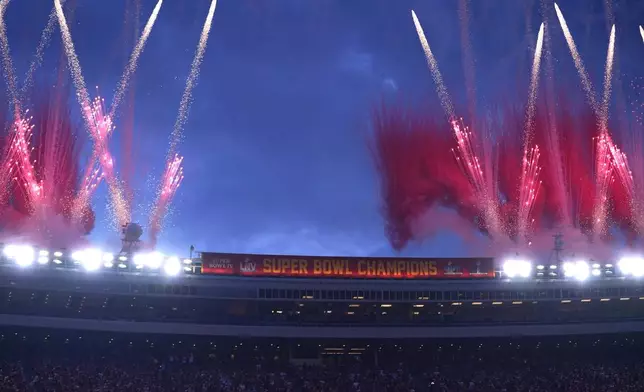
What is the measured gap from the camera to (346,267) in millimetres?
54125

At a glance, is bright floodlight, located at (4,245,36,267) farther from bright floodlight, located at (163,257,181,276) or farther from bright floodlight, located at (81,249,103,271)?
bright floodlight, located at (163,257,181,276)

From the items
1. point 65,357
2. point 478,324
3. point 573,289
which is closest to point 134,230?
point 65,357

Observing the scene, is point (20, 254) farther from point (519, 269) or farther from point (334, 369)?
point (519, 269)

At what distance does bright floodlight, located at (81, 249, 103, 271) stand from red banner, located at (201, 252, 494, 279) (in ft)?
24.6

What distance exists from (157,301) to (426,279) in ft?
68.5

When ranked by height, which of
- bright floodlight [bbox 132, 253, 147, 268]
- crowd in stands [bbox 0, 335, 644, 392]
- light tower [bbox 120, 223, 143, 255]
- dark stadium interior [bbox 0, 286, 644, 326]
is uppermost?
light tower [bbox 120, 223, 143, 255]

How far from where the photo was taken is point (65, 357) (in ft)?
164

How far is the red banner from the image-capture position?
5234 centimetres

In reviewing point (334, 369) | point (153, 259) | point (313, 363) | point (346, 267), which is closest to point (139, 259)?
point (153, 259)

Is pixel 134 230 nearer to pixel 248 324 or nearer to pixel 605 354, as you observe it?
pixel 248 324

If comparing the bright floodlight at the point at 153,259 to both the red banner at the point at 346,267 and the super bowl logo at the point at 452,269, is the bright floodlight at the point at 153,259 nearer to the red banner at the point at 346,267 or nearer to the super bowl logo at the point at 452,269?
the red banner at the point at 346,267

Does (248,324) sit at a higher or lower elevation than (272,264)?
lower

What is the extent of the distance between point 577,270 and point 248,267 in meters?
26.0

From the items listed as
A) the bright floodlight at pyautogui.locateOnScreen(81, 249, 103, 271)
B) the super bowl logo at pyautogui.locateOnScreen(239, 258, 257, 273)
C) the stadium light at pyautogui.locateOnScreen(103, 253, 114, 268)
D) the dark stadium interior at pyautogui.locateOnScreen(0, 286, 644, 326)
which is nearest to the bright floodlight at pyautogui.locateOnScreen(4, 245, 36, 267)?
the dark stadium interior at pyautogui.locateOnScreen(0, 286, 644, 326)
